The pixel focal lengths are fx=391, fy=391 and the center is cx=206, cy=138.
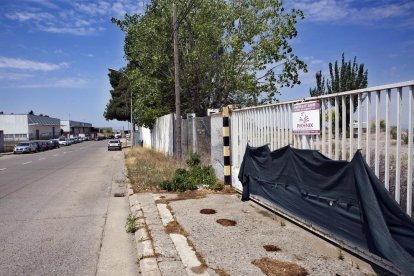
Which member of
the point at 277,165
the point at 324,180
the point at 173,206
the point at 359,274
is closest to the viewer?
the point at 359,274

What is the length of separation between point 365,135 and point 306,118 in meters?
1.24

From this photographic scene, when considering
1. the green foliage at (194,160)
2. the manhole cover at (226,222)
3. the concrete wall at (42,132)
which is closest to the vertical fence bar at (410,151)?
the manhole cover at (226,222)

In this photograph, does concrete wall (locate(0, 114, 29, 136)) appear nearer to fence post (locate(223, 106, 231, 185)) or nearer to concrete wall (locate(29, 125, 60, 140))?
concrete wall (locate(29, 125, 60, 140))

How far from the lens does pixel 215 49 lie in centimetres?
2086

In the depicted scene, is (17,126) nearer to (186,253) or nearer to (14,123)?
(14,123)

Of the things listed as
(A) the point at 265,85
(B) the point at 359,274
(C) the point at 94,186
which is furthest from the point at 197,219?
(A) the point at 265,85

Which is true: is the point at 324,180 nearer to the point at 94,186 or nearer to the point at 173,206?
the point at 173,206

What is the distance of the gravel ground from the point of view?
15.6ft

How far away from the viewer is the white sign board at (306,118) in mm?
6125

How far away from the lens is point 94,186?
13414mm

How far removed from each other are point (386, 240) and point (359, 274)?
0.56m

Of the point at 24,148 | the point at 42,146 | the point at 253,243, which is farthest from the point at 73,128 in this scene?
the point at 253,243

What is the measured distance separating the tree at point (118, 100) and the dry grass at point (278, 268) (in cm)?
5931

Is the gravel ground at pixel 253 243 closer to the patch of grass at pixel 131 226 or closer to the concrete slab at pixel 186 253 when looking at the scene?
the concrete slab at pixel 186 253
